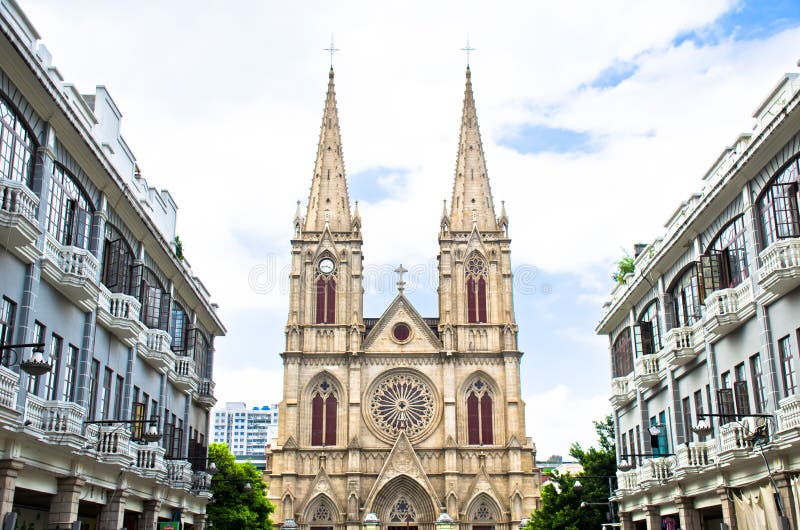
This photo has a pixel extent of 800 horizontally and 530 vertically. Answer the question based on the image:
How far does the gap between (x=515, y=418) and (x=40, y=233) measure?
48.1m

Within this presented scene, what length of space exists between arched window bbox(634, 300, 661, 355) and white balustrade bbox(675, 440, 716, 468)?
605 centimetres

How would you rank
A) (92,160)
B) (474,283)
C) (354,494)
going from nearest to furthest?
(92,160)
(354,494)
(474,283)

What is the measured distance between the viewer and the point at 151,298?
30.8 m

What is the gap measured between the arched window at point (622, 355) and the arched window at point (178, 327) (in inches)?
747

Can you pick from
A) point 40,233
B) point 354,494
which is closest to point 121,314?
point 40,233

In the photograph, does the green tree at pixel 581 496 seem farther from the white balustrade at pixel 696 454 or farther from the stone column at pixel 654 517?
the white balustrade at pixel 696 454

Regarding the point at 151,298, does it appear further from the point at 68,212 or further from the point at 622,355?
the point at 622,355

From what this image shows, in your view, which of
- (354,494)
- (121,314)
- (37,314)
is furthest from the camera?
(354,494)

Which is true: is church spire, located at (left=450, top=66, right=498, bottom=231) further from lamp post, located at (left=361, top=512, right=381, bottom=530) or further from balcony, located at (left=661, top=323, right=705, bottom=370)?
balcony, located at (left=661, top=323, right=705, bottom=370)

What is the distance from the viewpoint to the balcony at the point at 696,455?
26.3m

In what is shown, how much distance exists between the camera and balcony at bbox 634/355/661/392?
31.8m

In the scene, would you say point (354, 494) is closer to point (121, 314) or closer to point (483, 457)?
point (483, 457)

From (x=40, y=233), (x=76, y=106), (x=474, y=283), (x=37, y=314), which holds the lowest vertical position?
(x=37, y=314)

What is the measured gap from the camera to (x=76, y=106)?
80.7 feet
